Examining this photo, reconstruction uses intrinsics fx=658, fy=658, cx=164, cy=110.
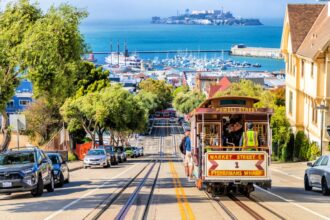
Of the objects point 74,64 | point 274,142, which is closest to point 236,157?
point 74,64

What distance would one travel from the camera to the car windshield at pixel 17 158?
891 inches

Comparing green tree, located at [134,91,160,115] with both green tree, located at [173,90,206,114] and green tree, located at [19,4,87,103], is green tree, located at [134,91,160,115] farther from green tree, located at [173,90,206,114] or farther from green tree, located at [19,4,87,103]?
green tree, located at [19,4,87,103]

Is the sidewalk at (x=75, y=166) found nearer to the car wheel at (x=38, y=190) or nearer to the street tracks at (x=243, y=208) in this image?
the car wheel at (x=38, y=190)

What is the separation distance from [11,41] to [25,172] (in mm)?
7395

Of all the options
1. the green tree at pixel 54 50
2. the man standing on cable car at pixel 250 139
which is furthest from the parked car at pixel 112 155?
the man standing on cable car at pixel 250 139

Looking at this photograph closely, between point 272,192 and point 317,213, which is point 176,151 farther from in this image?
point 317,213

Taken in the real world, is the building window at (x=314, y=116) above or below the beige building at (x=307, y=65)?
below

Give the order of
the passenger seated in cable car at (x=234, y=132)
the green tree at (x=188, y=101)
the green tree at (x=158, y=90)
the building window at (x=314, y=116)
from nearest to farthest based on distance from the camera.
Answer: the passenger seated in cable car at (x=234, y=132) → the building window at (x=314, y=116) → the green tree at (x=188, y=101) → the green tree at (x=158, y=90)

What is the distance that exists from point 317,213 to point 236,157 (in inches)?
129

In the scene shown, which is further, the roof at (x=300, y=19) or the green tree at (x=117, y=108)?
the green tree at (x=117, y=108)

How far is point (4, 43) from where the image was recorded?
2559cm

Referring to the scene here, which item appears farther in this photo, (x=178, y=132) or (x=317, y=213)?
(x=178, y=132)

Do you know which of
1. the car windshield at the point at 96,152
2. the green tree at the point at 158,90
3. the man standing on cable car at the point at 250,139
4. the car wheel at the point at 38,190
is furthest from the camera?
the green tree at the point at 158,90

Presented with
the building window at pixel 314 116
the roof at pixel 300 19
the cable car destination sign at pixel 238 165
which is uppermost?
the roof at pixel 300 19
